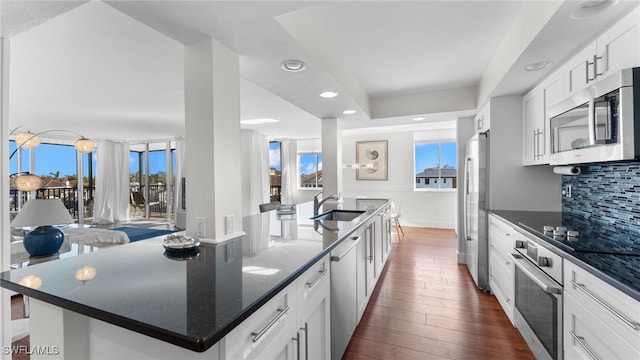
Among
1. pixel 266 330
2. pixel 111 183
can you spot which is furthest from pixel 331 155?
pixel 111 183

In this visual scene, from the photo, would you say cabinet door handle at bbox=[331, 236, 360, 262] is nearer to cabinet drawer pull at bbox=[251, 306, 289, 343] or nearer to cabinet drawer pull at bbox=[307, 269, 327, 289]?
cabinet drawer pull at bbox=[307, 269, 327, 289]

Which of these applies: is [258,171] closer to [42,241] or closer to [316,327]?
[42,241]

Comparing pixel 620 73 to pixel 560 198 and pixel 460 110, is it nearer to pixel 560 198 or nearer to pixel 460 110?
pixel 560 198

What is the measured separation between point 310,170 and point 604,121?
6.80 metres

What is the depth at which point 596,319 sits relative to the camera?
1.19 meters

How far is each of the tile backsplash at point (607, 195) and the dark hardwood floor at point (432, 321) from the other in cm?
108

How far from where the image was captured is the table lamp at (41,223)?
2.17 m

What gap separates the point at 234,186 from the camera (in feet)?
5.62

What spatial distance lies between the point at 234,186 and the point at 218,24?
907 millimetres

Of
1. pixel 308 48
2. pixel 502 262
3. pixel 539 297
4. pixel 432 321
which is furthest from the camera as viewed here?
pixel 502 262

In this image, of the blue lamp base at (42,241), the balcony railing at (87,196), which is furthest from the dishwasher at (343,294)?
the balcony railing at (87,196)

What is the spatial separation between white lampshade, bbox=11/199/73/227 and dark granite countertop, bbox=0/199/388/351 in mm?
1348

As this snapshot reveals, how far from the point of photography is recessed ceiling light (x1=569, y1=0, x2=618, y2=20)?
1306 millimetres

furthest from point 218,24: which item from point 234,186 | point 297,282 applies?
point 297,282
